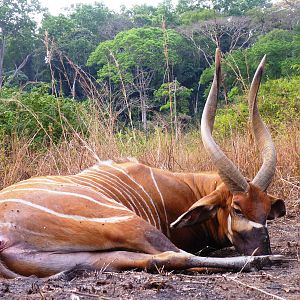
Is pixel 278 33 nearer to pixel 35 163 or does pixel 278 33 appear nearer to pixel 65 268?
pixel 35 163

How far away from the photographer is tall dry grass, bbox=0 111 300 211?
493 centimetres

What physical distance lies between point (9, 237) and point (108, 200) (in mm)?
563

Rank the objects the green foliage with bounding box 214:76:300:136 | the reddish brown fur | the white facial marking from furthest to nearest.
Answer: the green foliage with bounding box 214:76:300:136
the white facial marking
the reddish brown fur

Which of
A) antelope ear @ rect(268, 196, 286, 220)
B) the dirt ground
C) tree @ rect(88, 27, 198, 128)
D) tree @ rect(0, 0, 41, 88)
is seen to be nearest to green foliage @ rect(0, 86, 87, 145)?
antelope ear @ rect(268, 196, 286, 220)

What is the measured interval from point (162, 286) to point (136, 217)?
0.69m

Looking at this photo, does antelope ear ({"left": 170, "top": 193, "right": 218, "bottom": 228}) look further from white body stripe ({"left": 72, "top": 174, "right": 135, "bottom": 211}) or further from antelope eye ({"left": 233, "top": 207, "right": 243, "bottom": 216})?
Result: white body stripe ({"left": 72, "top": 174, "right": 135, "bottom": 211})

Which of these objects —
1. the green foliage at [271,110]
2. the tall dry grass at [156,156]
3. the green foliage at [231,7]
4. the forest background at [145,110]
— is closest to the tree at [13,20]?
the forest background at [145,110]

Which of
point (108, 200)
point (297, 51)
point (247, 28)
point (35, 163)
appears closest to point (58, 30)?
point (247, 28)

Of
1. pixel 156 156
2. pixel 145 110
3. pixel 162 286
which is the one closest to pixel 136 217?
pixel 162 286

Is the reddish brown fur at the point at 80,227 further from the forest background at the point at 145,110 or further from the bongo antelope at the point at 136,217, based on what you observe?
the forest background at the point at 145,110

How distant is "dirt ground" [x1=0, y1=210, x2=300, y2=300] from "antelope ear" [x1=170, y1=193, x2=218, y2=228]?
2.25 feet

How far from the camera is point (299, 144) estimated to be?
5180 mm

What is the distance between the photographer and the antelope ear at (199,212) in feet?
10.8

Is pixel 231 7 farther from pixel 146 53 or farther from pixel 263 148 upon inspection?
pixel 263 148
